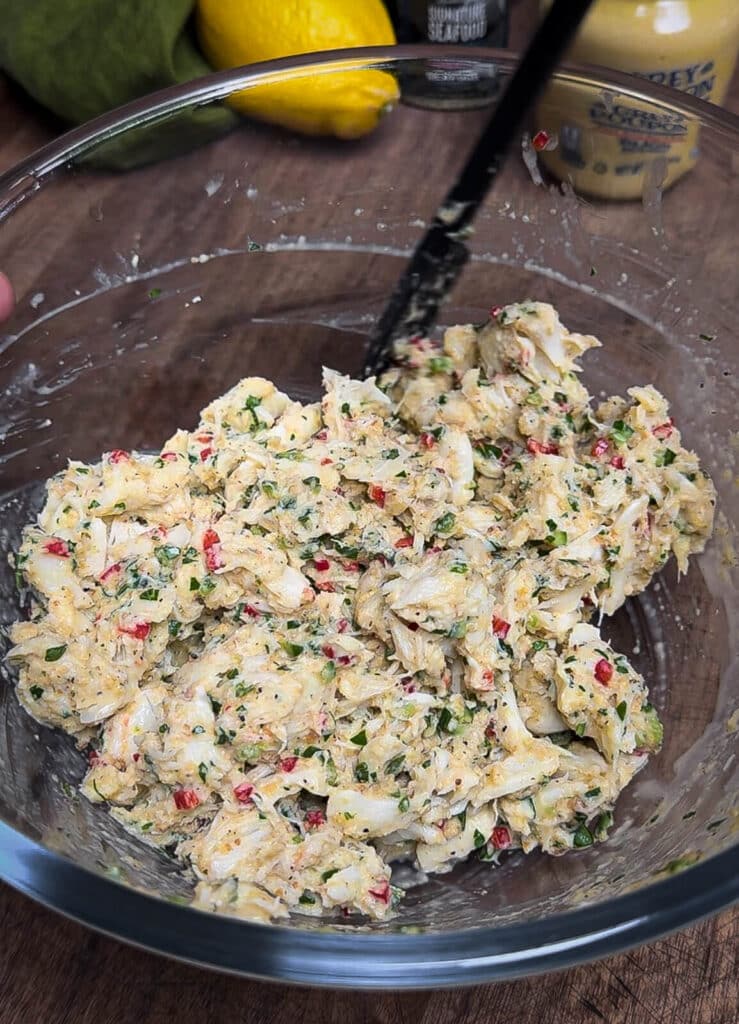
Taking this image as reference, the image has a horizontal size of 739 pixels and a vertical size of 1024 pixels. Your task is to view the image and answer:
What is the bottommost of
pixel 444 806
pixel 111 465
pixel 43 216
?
pixel 444 806

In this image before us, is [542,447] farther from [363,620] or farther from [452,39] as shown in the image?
[452,39]

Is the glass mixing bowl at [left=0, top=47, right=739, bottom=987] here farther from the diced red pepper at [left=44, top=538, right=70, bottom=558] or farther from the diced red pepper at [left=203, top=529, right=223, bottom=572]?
the diced red pepper at [left=203, top=529, right=223, bottom=572]

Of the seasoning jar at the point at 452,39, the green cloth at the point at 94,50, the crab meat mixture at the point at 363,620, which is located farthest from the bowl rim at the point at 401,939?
the green cloth at the point at 94,50

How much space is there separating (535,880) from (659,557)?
0.52 m

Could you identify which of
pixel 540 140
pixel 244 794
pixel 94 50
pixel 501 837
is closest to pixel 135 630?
pixel 244 794

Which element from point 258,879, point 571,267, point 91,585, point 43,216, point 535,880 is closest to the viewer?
point 258,879

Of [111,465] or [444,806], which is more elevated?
[111,465]

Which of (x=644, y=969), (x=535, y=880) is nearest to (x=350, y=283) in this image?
(x=535, y=880)

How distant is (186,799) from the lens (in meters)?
1.27

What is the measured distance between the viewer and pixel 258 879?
1186mm

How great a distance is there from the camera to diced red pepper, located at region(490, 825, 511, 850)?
4.38 ft

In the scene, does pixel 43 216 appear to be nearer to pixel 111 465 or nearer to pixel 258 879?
pixel 111 465

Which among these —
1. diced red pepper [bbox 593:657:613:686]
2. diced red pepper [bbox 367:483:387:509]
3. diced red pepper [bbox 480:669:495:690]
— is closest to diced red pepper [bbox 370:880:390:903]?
diced red pepper [bbox 480:669:495:690]

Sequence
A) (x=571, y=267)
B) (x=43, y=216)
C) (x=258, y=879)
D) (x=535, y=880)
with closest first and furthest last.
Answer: (x=258, y=879), (x=535, y=880), (x=43, y=216), (x=571, y=267)
